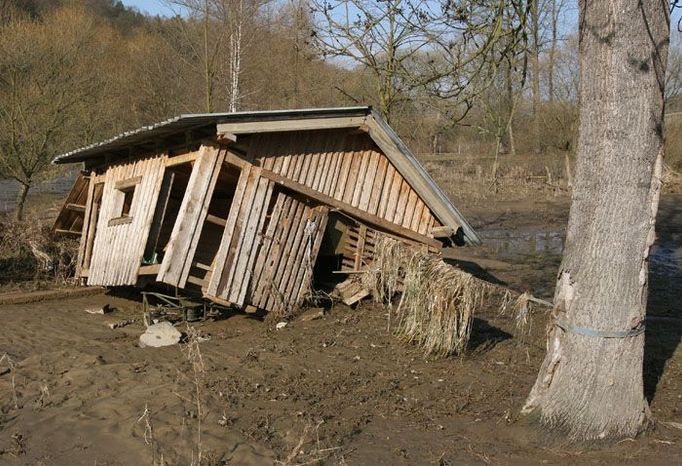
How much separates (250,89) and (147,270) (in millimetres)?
18474

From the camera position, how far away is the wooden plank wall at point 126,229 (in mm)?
10672

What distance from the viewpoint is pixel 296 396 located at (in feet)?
21.9

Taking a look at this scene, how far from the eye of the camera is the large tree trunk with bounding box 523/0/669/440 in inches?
207

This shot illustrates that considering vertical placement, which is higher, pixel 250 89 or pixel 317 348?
pixel 250 89

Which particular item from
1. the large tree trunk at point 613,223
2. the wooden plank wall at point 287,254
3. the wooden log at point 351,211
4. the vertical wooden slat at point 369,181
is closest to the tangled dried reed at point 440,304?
the large tree trunk at point 613,223

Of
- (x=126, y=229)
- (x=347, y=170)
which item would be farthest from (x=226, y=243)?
(x=126, y=229)

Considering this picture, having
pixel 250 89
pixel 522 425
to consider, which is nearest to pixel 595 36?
pixel 522 425

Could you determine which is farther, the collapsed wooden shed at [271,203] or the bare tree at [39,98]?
the bare tree at [39,98]

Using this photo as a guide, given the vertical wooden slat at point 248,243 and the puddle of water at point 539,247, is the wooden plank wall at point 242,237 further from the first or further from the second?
the puddle of water at point 539,247

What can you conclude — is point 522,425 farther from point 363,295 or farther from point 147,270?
point 147,270

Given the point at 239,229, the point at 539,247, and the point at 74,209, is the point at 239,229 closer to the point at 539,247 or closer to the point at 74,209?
the point at 74,209

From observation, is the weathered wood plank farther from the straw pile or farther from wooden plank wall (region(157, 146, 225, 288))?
the straw pile

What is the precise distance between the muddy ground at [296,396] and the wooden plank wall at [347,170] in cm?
173

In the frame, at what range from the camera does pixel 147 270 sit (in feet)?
33.7
